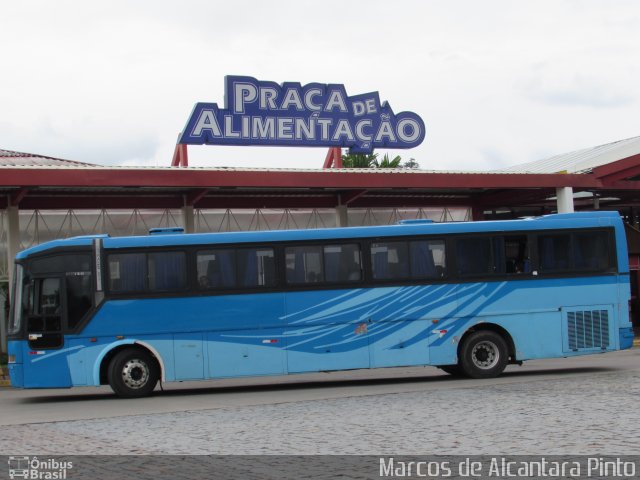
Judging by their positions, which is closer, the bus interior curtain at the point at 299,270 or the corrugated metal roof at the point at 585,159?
the bus interior curtain at the point at 299,270

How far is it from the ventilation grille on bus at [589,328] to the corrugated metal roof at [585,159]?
11352 millimetres

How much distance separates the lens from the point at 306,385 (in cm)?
1825

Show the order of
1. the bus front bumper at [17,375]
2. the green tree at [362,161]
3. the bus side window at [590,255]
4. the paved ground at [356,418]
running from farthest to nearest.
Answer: the green tree at [362,161] < the bus side window at [590,255] < the bus front bumper at [17,375] < the paved ground at [356,418]

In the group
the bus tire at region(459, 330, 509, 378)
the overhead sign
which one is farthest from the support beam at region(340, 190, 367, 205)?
the bus tire at region(459, 330, 509, 378)

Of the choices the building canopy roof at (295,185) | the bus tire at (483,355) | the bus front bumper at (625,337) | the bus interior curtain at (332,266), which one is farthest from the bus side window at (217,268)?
the bus front bumper at (625,337)

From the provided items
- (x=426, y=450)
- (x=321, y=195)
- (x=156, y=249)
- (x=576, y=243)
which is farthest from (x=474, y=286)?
(x=321, y=195)

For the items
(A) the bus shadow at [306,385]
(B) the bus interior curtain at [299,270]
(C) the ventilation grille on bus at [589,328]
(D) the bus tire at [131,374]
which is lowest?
(A) the bus shadow at [306,385]

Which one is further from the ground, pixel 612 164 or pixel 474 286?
pixel 612 164

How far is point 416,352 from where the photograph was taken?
17.4 m

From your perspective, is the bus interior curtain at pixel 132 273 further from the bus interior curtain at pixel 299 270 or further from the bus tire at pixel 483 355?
the bus tire at pixel 483 355

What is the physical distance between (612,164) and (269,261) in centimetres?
1522

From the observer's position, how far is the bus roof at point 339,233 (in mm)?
16906

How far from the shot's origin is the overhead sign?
2711 cm

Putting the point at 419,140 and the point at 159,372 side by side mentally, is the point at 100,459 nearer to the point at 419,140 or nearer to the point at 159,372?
the point at 159,372
